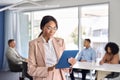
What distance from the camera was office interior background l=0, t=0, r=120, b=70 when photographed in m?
5.70

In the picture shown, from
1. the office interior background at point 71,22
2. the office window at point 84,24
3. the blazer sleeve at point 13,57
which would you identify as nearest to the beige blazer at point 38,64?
the office interior background at point 71,22

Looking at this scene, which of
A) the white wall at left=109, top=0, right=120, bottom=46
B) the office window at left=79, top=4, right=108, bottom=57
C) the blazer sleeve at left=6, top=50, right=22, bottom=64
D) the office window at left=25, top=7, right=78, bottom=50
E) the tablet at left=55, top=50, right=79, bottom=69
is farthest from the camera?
the office window at left=25, top=7, right=78, bottom=50

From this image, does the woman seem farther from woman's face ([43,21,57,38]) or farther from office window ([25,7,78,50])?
office window ([25,7,78,50])

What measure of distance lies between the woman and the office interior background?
360 centimetres

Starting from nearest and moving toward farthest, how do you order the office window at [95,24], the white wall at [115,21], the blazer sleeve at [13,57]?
the white wall at [115,21] → the blazer sleeve at [13,57] → the office window at [95,24]

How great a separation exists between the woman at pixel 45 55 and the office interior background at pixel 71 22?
11.8 feet

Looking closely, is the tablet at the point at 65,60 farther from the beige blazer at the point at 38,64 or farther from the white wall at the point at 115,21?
the white wall at the point at 115,21

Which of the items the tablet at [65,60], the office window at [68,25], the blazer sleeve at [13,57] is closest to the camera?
the tablet at [65,60]

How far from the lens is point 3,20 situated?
802 centimetres

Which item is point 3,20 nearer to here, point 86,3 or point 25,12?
point 25,12

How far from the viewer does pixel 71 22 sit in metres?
6.83

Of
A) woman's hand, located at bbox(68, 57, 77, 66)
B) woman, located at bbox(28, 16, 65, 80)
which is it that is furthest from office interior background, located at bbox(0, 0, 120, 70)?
woman's hand, located at bbox(68, 57, 77, 66)

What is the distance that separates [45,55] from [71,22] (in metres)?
5.26

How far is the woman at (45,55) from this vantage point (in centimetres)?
162
